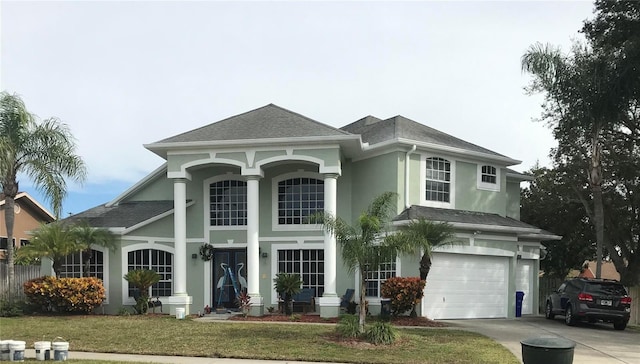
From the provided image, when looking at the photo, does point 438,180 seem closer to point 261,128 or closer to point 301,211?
point 301,211

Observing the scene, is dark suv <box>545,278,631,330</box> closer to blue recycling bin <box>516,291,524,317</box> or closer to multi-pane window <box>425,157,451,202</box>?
blue recycling bin <box>516,291,524,317</box>

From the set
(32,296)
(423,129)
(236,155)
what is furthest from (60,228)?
(423,129)

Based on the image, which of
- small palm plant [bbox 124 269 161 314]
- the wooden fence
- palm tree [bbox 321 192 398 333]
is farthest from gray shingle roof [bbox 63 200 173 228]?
palm tree [bbox 321 192 398 333]

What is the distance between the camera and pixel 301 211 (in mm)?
22406

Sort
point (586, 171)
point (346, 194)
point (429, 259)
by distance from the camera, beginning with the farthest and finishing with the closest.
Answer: point (586, 171), point (346, 194), point (429, 259)

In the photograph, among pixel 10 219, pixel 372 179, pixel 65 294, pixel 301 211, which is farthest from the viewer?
pixel 301 211

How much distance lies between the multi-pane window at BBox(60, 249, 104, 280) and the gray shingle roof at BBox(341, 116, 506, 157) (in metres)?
10.7

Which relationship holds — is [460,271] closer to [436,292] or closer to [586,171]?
[436,292]

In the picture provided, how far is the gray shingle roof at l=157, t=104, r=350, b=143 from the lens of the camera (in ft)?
66.4

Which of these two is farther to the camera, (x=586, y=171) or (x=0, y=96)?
(x=586, y=171)

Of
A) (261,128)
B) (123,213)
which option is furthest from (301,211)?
(123,213)

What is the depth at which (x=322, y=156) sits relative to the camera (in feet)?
65.8

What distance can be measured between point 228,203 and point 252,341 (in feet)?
32.2

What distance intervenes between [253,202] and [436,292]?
22.5 feet
